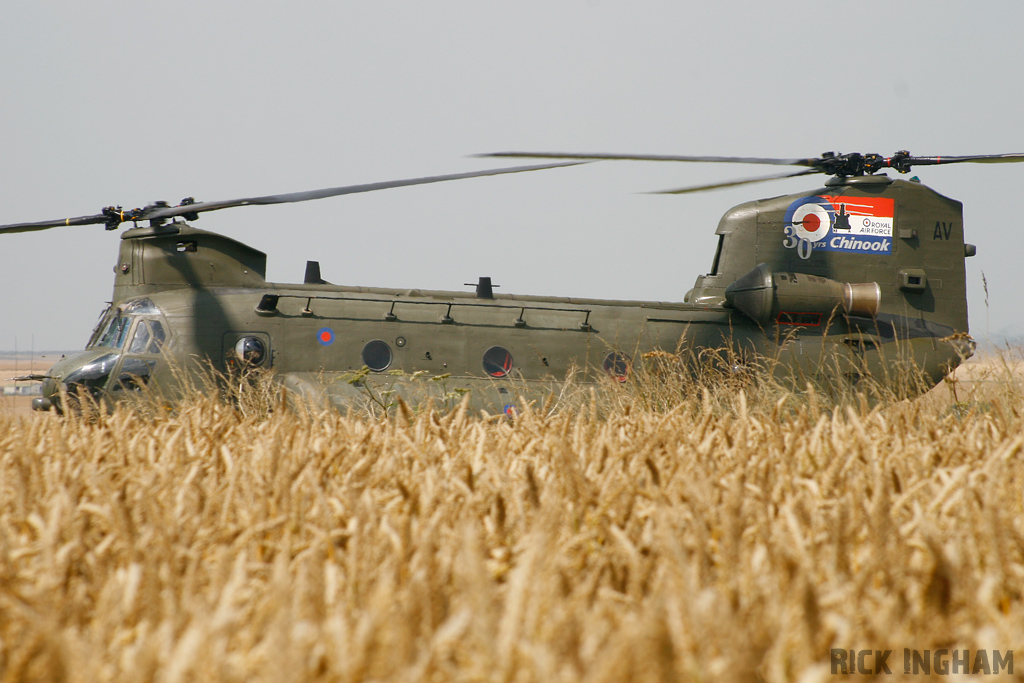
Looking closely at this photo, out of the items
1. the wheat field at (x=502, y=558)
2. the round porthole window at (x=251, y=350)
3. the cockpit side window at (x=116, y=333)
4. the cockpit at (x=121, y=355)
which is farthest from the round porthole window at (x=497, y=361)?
the wheat field at (x=502, y=558)

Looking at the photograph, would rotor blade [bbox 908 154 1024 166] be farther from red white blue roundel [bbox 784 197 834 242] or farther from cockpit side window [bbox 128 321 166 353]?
cockpit side window [bbox 128 321 166 353]

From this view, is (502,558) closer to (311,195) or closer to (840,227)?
(311,195)

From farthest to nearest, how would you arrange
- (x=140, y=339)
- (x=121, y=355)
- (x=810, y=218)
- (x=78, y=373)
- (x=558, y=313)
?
(x=810, y=218), (x=558, y=313), (x=140, y=339), (x=121, y=355), (x=78, y=373)

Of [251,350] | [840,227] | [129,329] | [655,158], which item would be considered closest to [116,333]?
[129,329]

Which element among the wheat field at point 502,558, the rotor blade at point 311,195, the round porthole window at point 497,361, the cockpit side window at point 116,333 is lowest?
the wheat field at point 502,558

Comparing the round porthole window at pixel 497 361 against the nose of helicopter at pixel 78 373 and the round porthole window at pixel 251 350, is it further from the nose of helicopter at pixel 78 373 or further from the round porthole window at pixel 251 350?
the nose of helicopter at pixel 78 373

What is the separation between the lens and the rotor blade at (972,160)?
27.5 feet

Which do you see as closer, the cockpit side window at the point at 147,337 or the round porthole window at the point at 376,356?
the cockpit side window at the point at 147,337

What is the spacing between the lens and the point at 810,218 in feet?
36.9

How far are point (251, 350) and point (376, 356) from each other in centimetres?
158

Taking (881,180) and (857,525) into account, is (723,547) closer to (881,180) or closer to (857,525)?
(857,525)

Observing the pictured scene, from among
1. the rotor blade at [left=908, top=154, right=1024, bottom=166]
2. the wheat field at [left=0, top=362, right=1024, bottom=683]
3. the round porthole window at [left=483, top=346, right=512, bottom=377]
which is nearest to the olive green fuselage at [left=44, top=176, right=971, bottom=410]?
the round porthole window at [left=483, top=346, right=512, bottom=377]

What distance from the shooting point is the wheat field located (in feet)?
3.45

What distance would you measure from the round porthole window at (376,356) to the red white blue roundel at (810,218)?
19.6 ft
